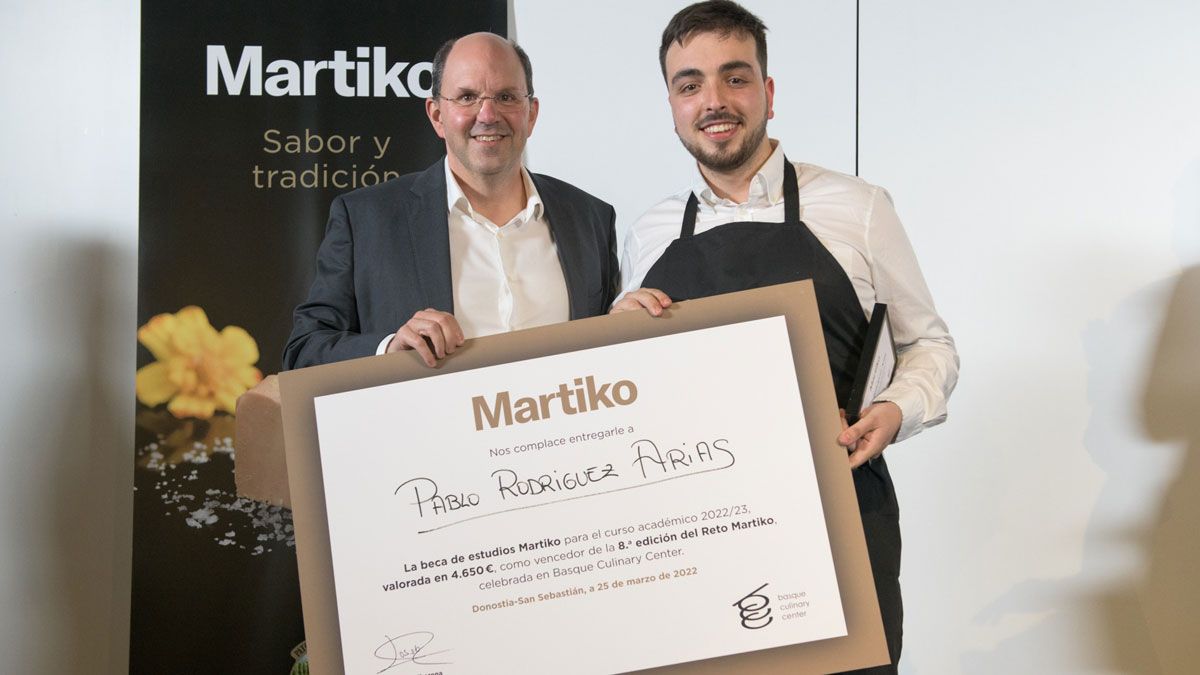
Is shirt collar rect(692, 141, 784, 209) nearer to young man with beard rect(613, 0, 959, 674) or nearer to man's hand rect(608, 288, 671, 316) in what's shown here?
young man with beard rect(613, 0, 959, 674)

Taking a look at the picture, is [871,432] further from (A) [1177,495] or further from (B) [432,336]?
(A) [1177,495]

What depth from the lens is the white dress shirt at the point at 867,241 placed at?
191 cm

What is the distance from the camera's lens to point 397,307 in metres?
2.04

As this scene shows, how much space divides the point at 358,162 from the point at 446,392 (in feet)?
5.19

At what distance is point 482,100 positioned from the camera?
2.11 m

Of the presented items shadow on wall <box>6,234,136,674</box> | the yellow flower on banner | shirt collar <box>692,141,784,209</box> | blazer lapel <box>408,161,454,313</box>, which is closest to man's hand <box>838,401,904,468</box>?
shirt collar <box>692,141,784,209</box>

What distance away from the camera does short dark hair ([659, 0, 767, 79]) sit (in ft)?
6.41

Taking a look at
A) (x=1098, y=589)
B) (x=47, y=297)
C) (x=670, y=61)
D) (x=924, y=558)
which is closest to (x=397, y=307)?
→ (x=670, y=61)

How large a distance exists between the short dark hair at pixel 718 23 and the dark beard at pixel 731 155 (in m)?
0.12

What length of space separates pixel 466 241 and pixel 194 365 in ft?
3.93

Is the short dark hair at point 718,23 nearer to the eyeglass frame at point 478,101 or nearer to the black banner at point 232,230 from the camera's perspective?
the eyeglass frame at point 478,101
